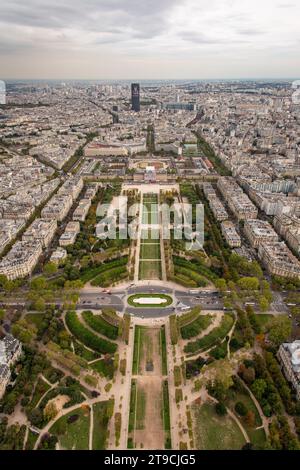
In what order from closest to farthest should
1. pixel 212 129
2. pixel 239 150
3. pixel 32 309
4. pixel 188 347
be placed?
1. pixel 188 347
2. pixel 32 309
3. pixel 239 150
4. pixel 212 129

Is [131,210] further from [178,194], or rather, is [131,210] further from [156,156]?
[156,156]

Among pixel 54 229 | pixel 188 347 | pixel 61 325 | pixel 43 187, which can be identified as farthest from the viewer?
pixel 43 187

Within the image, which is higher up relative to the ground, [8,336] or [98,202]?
[98,202]

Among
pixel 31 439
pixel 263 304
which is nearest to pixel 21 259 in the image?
pixel 31 439

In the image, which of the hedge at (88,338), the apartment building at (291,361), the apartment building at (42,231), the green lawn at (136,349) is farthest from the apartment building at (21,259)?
the apartment building at (291,361)

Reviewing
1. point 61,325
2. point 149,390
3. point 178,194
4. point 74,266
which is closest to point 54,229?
point 74,266

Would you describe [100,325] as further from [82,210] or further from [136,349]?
[82,210]

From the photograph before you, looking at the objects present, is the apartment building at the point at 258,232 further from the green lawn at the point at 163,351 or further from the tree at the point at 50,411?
the tree at the point at 50,411
